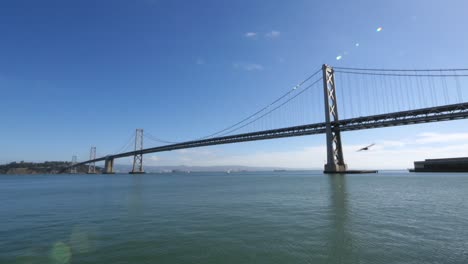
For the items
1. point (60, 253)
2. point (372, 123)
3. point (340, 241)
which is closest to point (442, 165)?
point (372, 123)

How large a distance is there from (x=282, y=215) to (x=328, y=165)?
4642cm

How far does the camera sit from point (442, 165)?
60781 mm

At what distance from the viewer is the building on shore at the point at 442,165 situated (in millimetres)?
55000

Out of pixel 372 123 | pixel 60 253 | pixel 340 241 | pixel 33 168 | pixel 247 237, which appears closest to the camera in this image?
pixel 60 253

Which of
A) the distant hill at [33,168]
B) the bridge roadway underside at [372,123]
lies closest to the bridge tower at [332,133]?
the bridge roadway underside at [372,123]

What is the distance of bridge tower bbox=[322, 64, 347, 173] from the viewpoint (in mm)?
51969

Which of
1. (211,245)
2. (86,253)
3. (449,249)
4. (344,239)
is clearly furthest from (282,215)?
(86,253)

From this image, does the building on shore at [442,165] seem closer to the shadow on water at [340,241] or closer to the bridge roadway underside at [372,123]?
the bridge roadway underside at [372,123]

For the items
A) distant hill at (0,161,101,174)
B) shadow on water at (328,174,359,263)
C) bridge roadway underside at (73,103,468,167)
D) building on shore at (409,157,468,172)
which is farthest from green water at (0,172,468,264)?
distant hill at (0,161,101,174)

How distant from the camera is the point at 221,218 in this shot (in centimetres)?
941

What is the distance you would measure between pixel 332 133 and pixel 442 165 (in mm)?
31185

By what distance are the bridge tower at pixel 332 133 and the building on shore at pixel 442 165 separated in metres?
26.6

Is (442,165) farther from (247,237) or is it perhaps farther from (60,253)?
(60,253)

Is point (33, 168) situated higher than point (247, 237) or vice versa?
point (33, 168)
